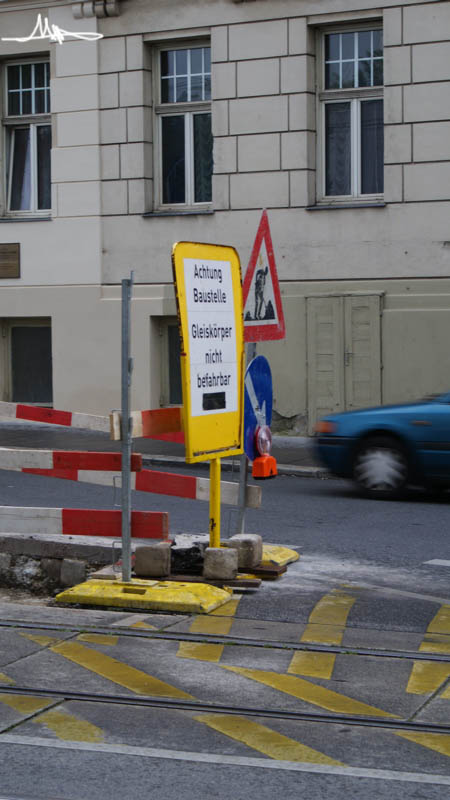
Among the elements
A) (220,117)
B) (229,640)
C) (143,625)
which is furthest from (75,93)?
(229,640)

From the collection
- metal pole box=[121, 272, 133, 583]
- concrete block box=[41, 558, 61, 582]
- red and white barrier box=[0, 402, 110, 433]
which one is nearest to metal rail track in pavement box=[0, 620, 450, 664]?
metal pole box=[121, 272, 133, 583]

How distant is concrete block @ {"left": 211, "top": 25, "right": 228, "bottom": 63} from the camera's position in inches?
771

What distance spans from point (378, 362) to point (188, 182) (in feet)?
14.3

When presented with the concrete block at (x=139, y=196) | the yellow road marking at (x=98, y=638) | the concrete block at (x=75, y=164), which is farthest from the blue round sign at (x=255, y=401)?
the concrete block at (x=75, y=164)

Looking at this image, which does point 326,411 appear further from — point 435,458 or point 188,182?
point 435,458

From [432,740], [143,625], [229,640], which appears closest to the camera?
[432,740]

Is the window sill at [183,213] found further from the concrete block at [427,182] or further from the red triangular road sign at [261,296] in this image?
the red triangular road sign at [261,296]

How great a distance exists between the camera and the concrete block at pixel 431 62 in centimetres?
1814

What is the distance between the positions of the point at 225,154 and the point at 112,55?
255 centimetres

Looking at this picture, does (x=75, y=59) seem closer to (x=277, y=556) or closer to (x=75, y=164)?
(x=75, y=164)

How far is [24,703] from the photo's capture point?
620cm

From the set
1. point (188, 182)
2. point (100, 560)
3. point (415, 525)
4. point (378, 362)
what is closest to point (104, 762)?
point (100, 560)

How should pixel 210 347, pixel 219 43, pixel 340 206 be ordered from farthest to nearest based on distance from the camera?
pixel 219 43, pixel 340 206, pixel 210 347

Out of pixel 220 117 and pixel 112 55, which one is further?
pixel 112 55
